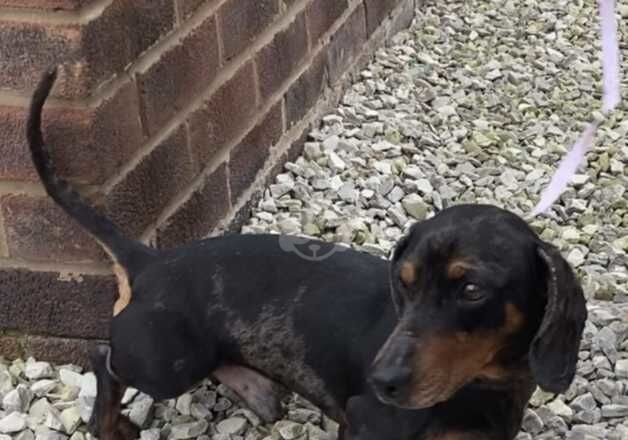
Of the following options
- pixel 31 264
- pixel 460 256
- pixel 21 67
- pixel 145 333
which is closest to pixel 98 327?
pixel 31 264

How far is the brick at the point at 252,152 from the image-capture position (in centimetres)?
411

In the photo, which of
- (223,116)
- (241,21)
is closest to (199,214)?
(223,116)

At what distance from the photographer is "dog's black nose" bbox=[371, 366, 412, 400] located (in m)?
2.51

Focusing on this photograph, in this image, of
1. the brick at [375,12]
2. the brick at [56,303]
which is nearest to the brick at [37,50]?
the brick at [56,303]

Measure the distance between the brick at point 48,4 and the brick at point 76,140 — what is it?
26 centimetres

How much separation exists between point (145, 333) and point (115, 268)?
0.30 metres

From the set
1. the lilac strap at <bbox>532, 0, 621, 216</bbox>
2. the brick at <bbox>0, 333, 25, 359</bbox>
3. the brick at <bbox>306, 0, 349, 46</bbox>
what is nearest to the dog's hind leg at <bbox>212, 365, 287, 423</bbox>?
the brick at <bbox>0, 333, 25, 359</bbox>

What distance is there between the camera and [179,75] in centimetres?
359

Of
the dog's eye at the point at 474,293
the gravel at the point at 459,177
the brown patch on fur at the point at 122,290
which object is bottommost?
the gravel at the point at 459,177

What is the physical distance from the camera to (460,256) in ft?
8.46

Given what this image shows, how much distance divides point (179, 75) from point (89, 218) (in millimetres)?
680

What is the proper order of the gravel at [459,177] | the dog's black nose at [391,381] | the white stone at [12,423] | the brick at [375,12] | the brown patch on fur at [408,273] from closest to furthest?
the dog's black nose at [391,381] < the brown patch on fur at [408,273] < the white stone at [12,423] < the gravel at [459,177] < the brick at [375,12]

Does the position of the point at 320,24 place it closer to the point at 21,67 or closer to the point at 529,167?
the point at 529,167

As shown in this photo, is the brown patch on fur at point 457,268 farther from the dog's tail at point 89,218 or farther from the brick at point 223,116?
the brick at point 223,116
